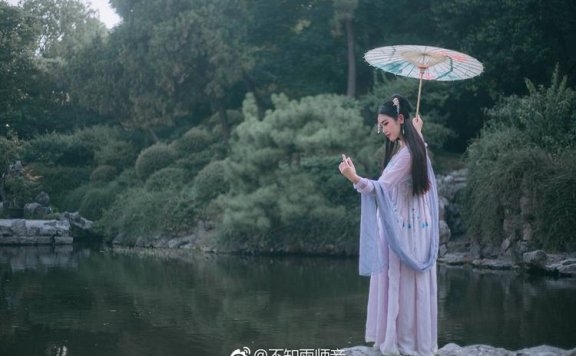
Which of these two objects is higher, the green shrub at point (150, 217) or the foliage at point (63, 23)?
the foliage at point (63, 23)

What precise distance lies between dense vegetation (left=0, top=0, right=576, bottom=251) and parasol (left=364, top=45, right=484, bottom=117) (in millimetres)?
6879

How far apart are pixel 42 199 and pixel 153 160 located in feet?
9.60

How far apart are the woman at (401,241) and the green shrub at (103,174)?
17686 mm

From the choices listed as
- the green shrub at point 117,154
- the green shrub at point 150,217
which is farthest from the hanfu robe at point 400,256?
the green shrub at point 117,154

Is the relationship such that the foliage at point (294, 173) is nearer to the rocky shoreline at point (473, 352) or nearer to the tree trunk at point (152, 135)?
the tree trunk at point (152, 135)

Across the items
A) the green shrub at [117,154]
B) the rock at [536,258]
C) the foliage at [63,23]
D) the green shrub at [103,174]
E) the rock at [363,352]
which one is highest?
the foliage at [63,23]

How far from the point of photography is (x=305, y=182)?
49.3ft

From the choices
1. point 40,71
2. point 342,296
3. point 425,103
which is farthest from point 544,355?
point 40,71

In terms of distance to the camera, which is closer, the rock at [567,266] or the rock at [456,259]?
the rock at [567,266]

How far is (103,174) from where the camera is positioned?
2178 cm

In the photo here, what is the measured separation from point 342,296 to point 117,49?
14589 millimetres

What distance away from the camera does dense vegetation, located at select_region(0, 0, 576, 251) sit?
14375mm

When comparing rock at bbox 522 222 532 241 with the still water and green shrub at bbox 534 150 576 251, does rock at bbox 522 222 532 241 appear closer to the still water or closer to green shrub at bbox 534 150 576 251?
green shrub at bbox 534 150 576 251

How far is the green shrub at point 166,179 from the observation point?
19.6 m
